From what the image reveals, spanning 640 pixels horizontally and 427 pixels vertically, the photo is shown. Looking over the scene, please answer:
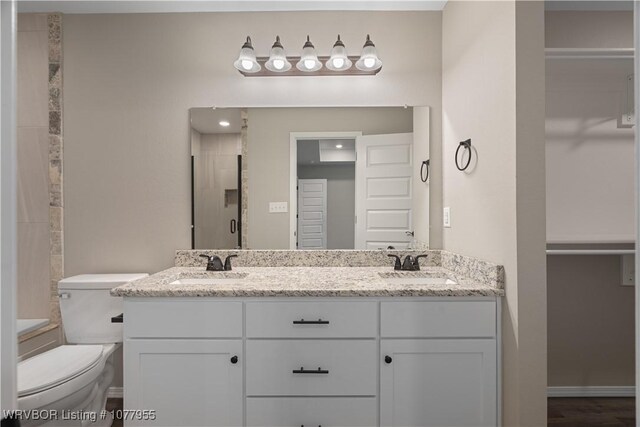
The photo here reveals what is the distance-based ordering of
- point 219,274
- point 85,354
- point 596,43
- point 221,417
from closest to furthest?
point 221,417, point 85,354, point 219,274, point 596,43

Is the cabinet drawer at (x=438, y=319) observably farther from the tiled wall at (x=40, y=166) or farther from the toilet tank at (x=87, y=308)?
the tiled wall at (x=40, y=166)

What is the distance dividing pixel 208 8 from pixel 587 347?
127 inches

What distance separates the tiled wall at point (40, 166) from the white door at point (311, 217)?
4.95 ft

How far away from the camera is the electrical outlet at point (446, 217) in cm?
204

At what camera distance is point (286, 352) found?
4.85 ft

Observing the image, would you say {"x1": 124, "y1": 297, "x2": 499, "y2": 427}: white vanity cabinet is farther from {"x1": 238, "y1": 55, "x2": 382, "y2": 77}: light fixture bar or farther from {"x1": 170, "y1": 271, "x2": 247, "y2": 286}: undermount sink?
{"x1": 238, "y1": 55, "x2": 382, "y2": 77}: light fixture bar

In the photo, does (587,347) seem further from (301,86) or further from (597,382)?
(301,86)

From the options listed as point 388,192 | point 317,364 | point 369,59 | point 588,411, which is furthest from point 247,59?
point 588,411

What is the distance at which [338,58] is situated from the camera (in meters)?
1.99

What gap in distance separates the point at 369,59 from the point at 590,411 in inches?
96.9

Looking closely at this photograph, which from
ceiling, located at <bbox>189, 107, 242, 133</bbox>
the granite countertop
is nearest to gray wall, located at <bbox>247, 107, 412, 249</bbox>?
ceiling, located at <bbox>189, 107, 242, 133</bbox>

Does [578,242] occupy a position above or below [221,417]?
above

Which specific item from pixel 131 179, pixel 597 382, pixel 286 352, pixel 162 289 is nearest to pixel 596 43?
pixel 597 382

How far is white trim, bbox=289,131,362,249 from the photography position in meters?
2.13
